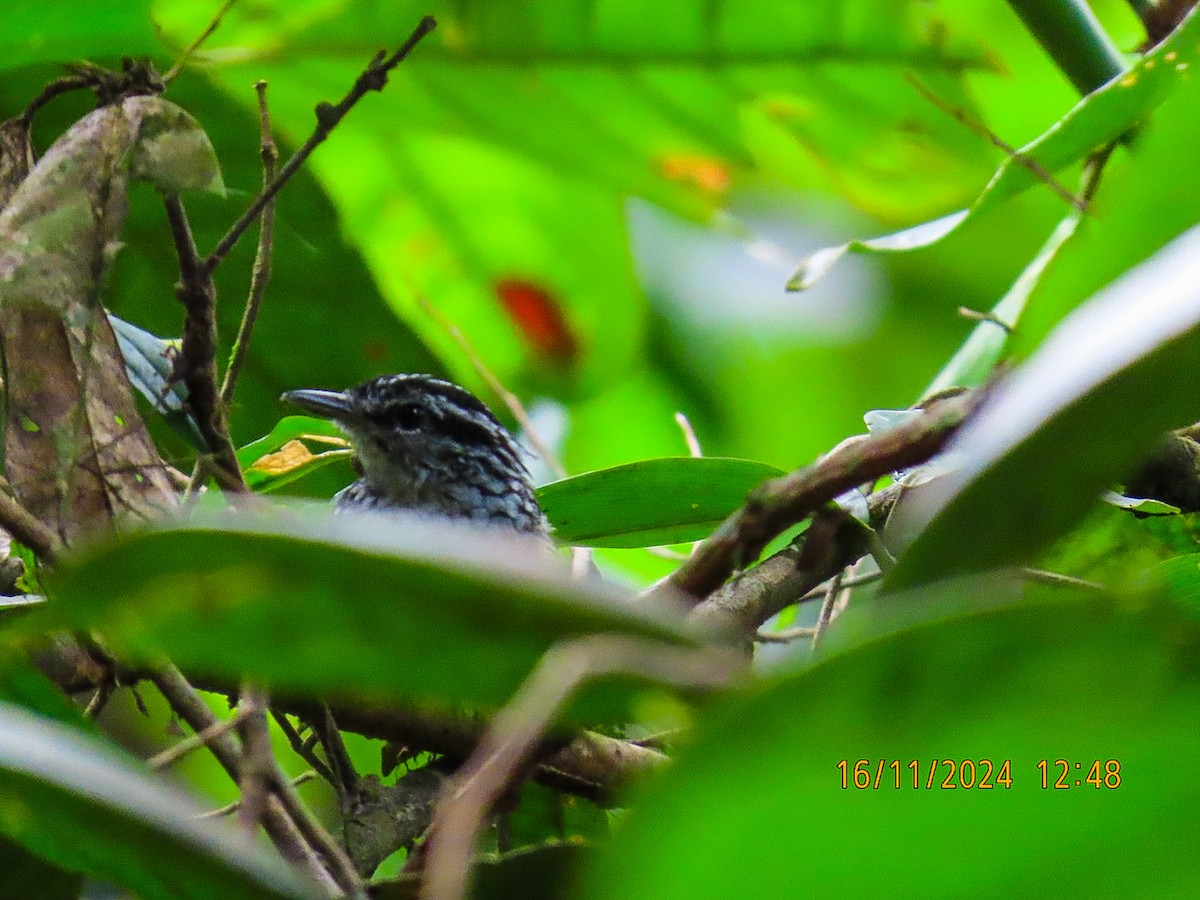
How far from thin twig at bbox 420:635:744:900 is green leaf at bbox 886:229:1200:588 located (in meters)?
0.27

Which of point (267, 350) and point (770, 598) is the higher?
point (267, 350)

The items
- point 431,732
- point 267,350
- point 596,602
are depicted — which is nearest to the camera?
point 596,602

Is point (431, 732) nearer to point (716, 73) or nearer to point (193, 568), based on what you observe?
point (193, 568)

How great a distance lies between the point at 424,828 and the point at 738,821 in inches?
48.2

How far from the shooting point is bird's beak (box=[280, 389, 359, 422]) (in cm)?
298

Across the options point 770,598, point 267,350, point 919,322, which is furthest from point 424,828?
point 919,322

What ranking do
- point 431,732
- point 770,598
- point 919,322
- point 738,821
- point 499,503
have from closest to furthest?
1. point 738,821
2. point 431,732
3. point 770,598
4. point 499,503
5. point 919,322

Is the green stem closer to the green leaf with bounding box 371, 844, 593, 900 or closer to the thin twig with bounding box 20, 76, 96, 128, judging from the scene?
the thin twig with bounding box 20, 76, 96, 128

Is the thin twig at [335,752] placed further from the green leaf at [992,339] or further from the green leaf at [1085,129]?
the green leaf at [992,339]

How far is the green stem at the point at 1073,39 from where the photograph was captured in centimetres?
260

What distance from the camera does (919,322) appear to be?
16.4 feet

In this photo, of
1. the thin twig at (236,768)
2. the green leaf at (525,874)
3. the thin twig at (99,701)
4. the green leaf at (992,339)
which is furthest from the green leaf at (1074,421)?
the green leaf at (992,339)

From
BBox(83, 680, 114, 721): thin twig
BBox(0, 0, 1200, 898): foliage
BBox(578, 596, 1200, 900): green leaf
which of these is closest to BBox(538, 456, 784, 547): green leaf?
BBox(0, 0, 1200, 898): foliage

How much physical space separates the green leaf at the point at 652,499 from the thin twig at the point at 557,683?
3.59 ft
